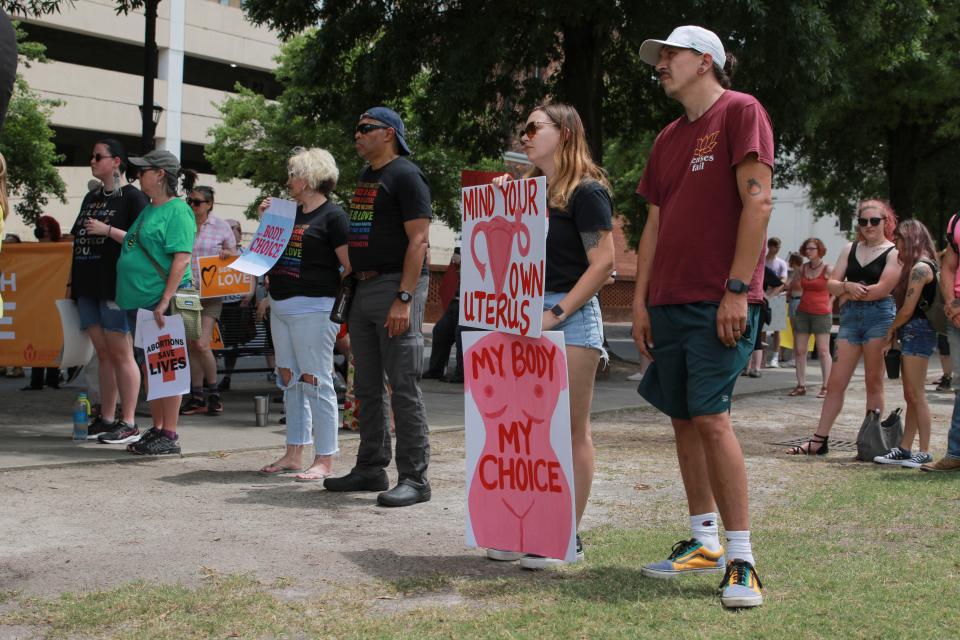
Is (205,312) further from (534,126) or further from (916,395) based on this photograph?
(534,126)

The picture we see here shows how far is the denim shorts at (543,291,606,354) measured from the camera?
4.75 m

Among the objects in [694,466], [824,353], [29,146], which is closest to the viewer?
[694,466]

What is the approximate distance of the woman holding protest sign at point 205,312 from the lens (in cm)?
1001

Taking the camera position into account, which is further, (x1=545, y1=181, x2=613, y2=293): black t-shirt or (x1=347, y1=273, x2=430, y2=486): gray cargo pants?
(x1=347, y1=273, x2=430, y2=486): gray cargo pants

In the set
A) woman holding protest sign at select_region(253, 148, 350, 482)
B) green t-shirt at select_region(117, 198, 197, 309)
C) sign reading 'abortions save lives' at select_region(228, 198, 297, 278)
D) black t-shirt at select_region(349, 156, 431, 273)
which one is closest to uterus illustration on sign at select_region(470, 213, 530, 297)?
black t-shirt at select_region(349, 156, 431, 273)

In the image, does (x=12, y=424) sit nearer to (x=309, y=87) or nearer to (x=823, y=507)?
(x=823, y=507)

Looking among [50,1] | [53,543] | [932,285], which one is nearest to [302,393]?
[53,543]

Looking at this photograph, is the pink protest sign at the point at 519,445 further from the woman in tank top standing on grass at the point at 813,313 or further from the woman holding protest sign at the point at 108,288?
the woman in tank top standing on grass at the point at 813,313

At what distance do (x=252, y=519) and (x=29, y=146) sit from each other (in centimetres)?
2954

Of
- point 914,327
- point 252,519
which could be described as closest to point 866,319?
point 914,327

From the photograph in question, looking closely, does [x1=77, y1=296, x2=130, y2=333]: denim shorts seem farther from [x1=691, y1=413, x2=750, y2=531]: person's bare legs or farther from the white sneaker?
[x1=691, y1=413, x2=750, y2=531]: person's bare legs

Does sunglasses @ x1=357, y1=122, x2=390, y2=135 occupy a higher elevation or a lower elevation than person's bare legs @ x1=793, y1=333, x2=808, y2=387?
higher

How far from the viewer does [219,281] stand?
1026 cm

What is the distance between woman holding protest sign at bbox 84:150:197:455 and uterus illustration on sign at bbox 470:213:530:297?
3228 mm
